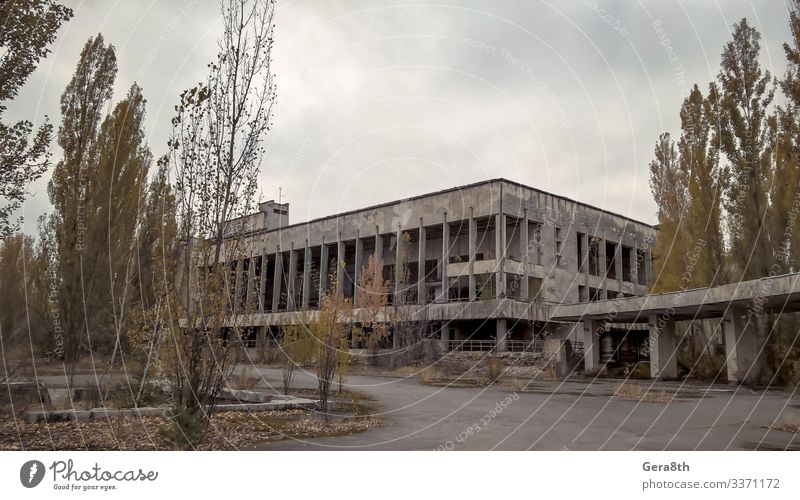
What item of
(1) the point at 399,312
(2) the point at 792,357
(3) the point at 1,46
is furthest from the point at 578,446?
(1) the point at 399,312

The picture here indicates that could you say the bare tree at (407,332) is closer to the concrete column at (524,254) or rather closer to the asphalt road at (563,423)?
the asphalt road at (563,423)

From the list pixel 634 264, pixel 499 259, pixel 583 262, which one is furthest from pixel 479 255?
pixel 634 264

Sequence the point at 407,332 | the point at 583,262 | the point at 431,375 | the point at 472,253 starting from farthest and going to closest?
1. the point at 583,262
2. the point at 472,253
3. the point at 407,332
4. the point at 431,375

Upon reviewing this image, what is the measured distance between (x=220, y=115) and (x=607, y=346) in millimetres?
24425

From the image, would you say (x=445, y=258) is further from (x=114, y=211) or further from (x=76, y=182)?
(x=76, y=182)

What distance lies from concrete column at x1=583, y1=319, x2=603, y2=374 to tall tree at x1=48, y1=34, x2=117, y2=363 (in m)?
18.4

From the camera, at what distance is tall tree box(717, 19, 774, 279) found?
8828 mm

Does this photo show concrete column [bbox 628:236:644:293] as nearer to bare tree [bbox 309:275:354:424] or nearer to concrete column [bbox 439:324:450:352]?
concrete column [bbox 439:324:450:352]

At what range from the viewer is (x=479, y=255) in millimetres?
28750

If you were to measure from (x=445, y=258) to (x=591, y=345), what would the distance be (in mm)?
8912

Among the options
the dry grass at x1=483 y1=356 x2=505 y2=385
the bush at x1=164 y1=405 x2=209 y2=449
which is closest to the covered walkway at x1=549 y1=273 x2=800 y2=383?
the dry grass at x1=483 y1=356 x2=505 y2=385

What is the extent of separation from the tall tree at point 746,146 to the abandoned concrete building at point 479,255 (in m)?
12.8
